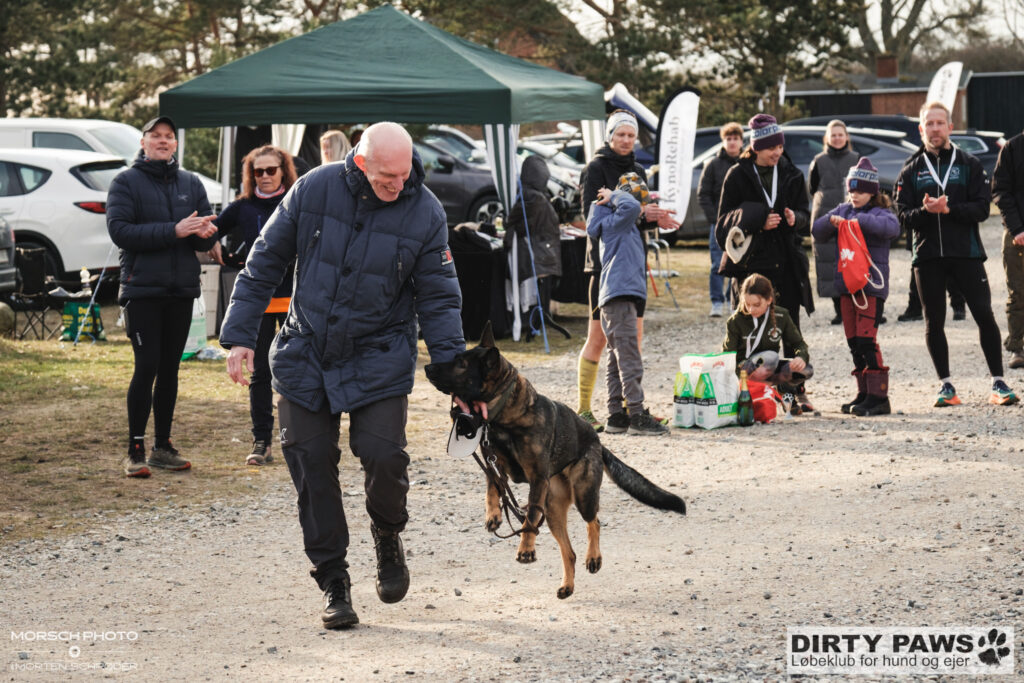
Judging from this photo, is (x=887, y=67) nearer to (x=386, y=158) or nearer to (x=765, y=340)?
(x=765, y=340)

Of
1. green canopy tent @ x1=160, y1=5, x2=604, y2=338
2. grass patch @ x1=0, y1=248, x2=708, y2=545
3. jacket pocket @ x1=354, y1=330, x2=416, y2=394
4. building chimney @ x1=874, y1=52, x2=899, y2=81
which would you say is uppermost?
building chimney @ x1=874, y1=52, x2=899, y2=81

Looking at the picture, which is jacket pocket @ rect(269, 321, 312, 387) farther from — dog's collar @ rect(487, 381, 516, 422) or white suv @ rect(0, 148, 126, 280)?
white suv @ rect(0, 148, 126, 280)

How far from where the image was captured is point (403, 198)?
486 centimetres

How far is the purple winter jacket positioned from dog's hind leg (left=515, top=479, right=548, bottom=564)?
4.52m

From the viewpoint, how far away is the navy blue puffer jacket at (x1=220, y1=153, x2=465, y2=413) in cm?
478

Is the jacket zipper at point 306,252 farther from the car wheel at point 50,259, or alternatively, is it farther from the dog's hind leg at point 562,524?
the car wheel at point 50,259

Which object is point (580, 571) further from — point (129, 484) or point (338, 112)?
point (338, 112)

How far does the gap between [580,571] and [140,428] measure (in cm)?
314

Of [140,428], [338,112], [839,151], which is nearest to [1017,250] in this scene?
[839,151]

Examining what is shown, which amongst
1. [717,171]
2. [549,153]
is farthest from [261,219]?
[549,153]

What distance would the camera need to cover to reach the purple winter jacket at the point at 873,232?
30.0ft

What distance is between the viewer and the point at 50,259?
1470 cm

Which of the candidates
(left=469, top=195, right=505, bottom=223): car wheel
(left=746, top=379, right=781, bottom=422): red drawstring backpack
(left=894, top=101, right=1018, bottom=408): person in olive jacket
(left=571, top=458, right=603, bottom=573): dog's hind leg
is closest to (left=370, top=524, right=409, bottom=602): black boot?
(left=571, top=458, right=603, bottom=573): dog's hind leg

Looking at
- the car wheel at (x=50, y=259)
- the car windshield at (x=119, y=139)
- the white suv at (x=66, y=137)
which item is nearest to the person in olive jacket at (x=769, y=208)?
the car wheel at (x=50, y=259)
